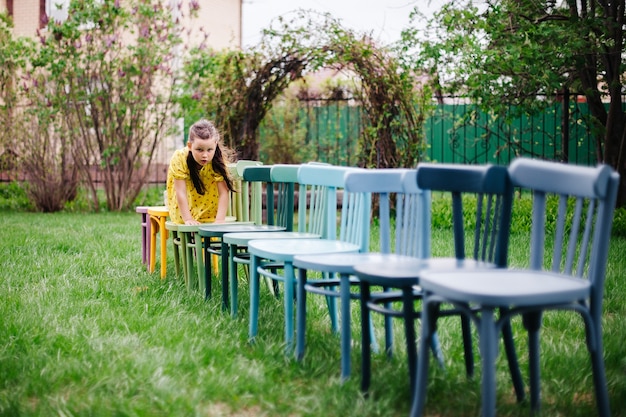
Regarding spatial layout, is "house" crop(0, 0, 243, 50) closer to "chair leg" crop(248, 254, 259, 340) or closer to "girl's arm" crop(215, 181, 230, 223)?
"girl's arm" crop(215, 181, 230, 223)

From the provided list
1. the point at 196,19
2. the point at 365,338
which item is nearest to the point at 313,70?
the point at 365,338

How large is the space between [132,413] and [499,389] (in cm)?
154

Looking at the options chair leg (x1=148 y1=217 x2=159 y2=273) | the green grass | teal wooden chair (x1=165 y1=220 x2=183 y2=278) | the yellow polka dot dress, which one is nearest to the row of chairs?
the green grass

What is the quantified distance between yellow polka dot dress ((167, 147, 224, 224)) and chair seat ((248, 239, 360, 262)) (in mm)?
1685

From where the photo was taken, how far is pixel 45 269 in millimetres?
6305

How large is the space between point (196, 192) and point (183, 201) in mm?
361

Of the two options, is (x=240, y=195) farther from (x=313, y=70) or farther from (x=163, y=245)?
(x=313, y=70)

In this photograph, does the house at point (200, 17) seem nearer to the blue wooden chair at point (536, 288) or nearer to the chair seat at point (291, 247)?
the chair seat at point (291, 247)

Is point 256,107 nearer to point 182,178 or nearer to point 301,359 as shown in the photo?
point 182,178

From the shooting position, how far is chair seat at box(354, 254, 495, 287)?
113 inches

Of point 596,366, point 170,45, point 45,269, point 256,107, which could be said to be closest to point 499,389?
point 596,366

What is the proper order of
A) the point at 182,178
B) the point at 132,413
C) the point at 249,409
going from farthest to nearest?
1. the point at 182,178
2. the point at 249,409
3. the point at 132,413

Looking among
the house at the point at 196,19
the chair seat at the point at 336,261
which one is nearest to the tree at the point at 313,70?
the chair seat at the point at 336,261

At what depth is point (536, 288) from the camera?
2416 millimetres
